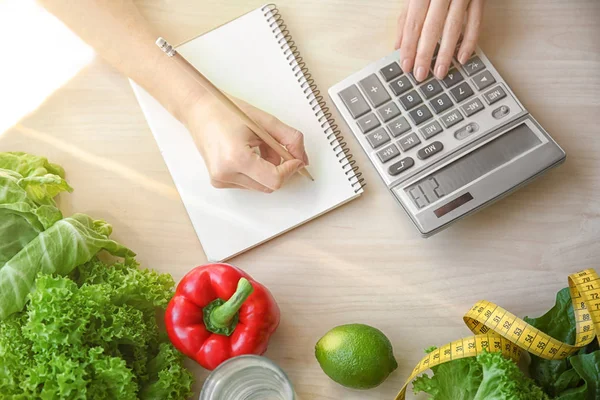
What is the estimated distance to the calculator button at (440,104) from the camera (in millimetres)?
1197

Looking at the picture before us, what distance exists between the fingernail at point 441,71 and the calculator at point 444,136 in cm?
1

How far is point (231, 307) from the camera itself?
1.08 m

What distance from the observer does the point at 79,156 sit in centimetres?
→ 128

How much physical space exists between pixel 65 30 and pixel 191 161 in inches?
15.2

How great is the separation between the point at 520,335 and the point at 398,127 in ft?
1.35

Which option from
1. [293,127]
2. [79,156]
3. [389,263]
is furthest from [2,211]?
[389,263]

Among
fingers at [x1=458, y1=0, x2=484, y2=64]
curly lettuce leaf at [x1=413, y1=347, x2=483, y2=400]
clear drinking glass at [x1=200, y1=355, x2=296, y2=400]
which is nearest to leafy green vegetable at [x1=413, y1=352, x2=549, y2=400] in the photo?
curly lettuce leaf at [x1=413, y1=347, x2=483, y2=400]

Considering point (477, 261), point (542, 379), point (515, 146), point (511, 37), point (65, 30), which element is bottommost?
point (542, 379)

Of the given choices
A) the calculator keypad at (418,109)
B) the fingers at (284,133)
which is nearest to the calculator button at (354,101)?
the calculator keypad at (418,109)

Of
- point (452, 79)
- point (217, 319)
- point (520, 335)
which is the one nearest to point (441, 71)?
point (452, 79)

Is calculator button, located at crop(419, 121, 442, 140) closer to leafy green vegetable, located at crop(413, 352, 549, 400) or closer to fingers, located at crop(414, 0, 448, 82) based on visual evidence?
fingers, located at crop(414, 0, 448, 82)

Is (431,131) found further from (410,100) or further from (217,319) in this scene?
(217,319)

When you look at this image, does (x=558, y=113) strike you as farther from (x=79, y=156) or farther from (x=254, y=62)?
(x=79, y=156)

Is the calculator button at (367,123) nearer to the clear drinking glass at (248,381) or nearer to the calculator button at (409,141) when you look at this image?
the calculator button at (409,141)
